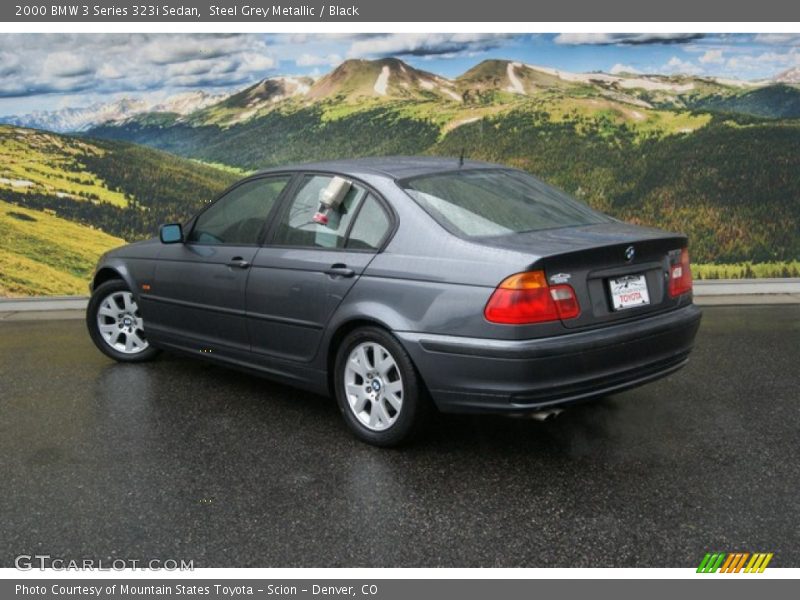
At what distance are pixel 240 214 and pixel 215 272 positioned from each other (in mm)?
407

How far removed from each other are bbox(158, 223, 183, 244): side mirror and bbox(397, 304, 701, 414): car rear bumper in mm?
2222

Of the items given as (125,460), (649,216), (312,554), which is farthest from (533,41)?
(312,554)

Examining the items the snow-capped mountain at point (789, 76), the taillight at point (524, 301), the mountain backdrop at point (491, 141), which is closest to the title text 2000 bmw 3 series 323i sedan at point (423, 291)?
the taillight at point (524, 301)

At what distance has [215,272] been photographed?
5715 millimetres

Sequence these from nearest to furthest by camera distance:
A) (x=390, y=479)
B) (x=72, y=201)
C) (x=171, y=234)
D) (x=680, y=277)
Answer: (x=390, y=479), (x=680, y=277), (x=171, y=234), (x=72, y=201)

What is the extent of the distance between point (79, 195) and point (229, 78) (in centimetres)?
216

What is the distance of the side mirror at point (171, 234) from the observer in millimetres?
6031

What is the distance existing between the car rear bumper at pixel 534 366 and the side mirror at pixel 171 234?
2.22 meters

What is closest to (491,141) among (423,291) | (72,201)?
(72,201)

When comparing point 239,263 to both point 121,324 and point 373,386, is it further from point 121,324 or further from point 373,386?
point 121,324

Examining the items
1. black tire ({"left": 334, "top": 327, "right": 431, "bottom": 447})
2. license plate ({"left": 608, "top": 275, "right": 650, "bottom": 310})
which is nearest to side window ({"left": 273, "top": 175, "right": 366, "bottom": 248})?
black tire ({"left": 334, "top": 327, "right": 431, "bottom": 447})

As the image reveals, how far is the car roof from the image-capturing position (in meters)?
5.18

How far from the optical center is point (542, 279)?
164 inches

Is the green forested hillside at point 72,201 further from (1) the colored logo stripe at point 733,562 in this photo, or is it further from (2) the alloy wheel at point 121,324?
(1) the colored logo stripe at point 733,562
